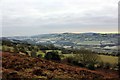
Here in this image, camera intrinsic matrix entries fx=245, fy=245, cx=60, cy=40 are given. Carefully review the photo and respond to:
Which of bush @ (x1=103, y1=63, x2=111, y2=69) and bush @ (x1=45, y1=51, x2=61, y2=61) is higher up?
bush @ (x1=45, y1=51, x2=61, y2=61)

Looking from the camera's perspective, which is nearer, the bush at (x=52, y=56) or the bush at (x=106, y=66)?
the bush at (x=52, y=56)

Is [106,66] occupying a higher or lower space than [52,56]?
lower

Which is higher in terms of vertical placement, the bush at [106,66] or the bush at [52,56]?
the bush at [52,56]

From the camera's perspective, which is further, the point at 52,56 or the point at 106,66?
the point at 52,56

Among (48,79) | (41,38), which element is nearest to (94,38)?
(41,38)

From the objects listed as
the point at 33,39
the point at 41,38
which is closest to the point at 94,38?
the point at 41,38

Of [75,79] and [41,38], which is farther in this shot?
[41,38]

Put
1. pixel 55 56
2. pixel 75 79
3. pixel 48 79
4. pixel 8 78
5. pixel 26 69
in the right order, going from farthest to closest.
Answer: pixel 55 56
pixel 26 69
pixel 75 79
pixel 48 79
pixel 8 78

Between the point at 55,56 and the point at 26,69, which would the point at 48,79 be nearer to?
the point at 26,69

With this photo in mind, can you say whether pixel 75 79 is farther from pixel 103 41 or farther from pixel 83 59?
pixel 103 41

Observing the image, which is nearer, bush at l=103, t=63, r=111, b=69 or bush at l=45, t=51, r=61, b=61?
bush at l=45, t=51, r=61, b=61

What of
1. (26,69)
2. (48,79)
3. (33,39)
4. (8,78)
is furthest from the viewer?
(33,39)
